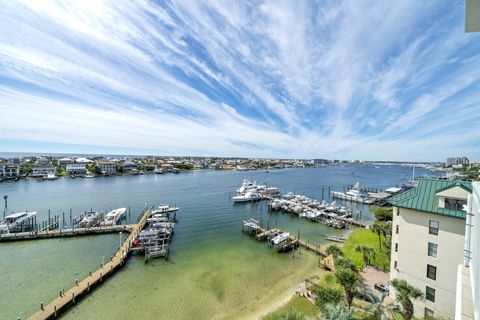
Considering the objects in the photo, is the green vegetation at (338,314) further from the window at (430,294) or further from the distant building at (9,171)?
the distant building at (9,171)

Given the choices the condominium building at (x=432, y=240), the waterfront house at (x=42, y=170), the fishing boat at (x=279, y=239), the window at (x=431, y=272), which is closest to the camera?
the condominium building at (x=432, y=240)

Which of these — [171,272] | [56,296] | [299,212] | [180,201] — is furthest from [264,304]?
[180,201]

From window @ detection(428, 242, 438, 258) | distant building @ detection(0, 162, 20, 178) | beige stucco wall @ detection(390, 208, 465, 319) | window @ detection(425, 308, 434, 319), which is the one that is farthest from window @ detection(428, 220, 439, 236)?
distant building @ detection(0, 162, 20, 178)

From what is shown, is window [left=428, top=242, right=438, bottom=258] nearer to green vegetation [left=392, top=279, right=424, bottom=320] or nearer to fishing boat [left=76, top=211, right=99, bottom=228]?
green vegetation [left=392, top=279, right=424, bottom=320]

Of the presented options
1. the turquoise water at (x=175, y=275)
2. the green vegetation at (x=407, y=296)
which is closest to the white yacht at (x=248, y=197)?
Answer: the turquoise water at (x=175, y=275)

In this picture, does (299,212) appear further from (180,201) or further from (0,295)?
(0,295)

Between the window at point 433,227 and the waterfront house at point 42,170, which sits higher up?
the window at point 433,227

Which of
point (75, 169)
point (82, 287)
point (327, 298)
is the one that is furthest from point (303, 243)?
point (75, 169)

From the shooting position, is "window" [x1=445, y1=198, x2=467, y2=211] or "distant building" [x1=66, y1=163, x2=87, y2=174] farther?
"distant building" [x1=66, y1=163, x2=87, y2=174]
